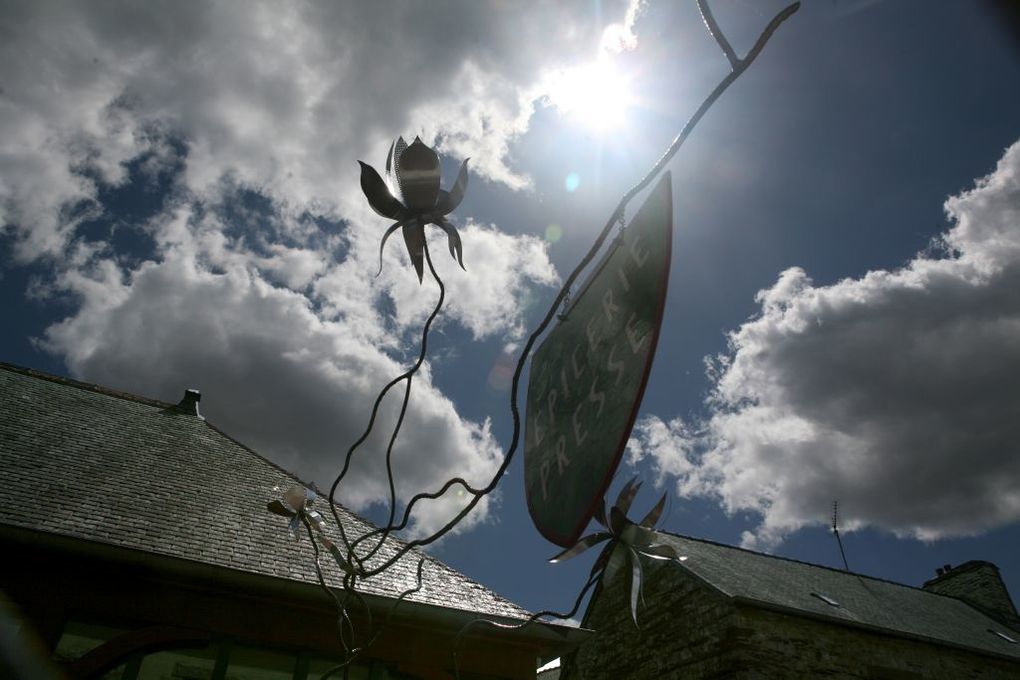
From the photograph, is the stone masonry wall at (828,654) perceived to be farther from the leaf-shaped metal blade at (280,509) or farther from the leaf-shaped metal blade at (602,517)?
the leaf-shaped metal blade at (602,517)

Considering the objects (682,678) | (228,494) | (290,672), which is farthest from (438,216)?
(682,678)

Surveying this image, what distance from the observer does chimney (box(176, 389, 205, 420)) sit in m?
8.92

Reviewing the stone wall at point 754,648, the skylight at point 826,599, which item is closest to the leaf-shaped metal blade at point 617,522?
the stone wall at point 754,648

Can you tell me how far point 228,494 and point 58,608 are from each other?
1970mm

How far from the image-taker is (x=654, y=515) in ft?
4.33

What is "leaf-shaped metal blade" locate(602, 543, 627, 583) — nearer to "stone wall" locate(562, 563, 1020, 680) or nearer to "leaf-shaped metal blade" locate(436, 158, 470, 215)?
"leaf-shaped metal blade" locate(436, 158, 470, 215)

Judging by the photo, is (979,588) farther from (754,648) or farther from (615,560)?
(615,560)

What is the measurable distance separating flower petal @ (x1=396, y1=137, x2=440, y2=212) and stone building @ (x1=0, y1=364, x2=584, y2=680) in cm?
280


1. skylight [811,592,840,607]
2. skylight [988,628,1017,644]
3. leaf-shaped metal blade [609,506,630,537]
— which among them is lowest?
leaf-shaped metal blade [609,506,630,537]

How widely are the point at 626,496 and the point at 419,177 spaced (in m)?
0.93

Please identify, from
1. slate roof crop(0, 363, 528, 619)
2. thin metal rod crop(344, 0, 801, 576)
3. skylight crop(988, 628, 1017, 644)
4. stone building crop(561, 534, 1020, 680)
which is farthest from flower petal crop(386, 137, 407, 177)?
skylight crop(988, 628, 1017, 644)

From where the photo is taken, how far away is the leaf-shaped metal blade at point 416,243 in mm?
1544

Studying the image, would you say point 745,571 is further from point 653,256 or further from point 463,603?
point 653,256

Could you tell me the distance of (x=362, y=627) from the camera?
532cm
